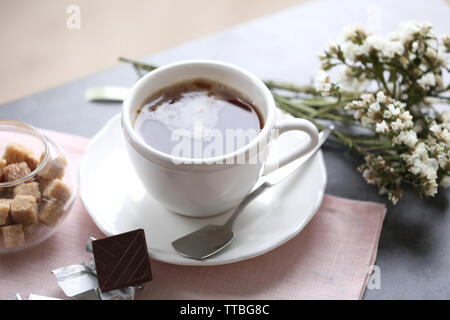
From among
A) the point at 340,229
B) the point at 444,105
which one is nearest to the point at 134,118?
the point at 340,229

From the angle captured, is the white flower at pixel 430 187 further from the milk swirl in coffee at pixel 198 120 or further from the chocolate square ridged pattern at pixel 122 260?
the chocolate square ridged pattern at pixel 122 260

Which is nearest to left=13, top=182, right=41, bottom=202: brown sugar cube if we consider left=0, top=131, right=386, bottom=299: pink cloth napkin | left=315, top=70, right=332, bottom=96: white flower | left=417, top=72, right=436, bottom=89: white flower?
left=0, top=131, right=386, bottom=299: pink cloth napkin

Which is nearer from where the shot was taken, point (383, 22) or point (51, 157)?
point (51, 157)

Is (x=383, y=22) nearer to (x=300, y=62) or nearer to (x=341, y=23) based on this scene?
(x=341, y=23)

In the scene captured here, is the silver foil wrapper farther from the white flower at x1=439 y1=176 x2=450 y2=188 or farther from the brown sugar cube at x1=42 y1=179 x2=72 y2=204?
the white flower at x1=439 y1=176 x2=450 y2=188

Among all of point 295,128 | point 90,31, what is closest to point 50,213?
point 295,128

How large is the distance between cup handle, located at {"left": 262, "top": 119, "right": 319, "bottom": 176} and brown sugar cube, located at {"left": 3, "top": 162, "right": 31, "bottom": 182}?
0.49m

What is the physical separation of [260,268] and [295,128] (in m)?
0.29

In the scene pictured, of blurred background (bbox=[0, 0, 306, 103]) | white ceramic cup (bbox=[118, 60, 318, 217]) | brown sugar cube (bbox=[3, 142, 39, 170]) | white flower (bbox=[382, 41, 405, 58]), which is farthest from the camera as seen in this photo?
blurred background (bbox=[0, 0, 306, 103])

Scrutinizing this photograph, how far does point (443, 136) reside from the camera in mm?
1063

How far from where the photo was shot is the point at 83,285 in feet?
3.10

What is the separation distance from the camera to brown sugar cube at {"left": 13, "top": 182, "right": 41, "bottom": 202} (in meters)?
0.96

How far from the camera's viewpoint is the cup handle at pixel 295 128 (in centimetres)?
100

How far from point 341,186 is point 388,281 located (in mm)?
262
